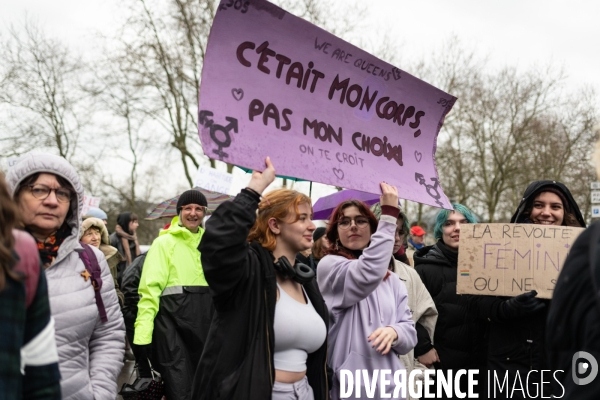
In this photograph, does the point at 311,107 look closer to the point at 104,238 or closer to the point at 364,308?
the point at 364,308

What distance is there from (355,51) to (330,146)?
1.95 feet

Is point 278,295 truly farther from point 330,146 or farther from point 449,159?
point 449,159

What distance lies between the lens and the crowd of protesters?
67.1 inches

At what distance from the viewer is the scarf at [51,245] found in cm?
282

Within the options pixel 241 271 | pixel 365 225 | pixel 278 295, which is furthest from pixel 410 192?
pixel 241 271

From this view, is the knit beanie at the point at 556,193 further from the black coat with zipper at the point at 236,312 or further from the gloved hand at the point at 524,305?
the black coat with zipper at the point at 236,312

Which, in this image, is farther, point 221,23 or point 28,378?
point 221,23

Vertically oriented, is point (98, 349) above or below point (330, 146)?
below

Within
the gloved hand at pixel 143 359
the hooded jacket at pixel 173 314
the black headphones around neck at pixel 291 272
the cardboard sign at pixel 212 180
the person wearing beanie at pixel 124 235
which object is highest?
the cardboard sign at pixel 212 180

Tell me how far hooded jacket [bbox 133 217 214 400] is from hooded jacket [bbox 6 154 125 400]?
210 cm

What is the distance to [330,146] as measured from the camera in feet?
11.8

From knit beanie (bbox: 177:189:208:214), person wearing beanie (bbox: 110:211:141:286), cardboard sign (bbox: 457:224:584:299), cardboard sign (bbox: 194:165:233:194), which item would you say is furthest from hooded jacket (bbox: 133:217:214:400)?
person wearing beanie (bbox: 110:211:141:286)

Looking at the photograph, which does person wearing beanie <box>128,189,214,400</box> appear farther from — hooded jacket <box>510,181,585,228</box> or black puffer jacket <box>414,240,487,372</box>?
hooded jacket <box>510,181,585,228</box>

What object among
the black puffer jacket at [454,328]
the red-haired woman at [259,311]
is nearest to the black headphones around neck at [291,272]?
the red-haired woman at [259,311]
